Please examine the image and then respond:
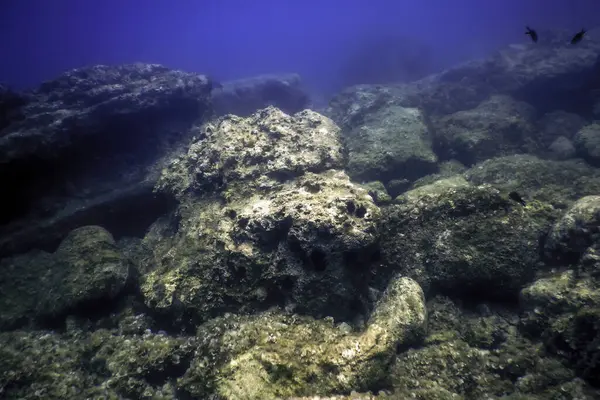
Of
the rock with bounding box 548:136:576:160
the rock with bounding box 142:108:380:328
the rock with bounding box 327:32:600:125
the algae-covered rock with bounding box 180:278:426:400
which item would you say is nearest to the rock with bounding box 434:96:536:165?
the rock with bounding box 548:136:576:160

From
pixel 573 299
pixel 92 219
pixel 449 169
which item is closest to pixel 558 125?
pixel 449 169

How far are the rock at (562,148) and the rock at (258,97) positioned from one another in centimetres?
1446

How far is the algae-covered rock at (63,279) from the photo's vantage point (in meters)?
6.07

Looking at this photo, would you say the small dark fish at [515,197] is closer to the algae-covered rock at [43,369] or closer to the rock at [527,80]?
the algae-covered rock at [43,369]

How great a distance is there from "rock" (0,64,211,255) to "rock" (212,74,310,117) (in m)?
5.96

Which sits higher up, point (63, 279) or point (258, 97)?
point (63, 279)

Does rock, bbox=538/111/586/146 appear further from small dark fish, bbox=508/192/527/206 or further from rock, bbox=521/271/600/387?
rock, bbox=521/271/600/387

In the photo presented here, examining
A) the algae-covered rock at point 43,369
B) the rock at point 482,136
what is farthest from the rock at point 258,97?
the algae-covered rock at point 43,369

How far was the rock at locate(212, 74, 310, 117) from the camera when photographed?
20097mm

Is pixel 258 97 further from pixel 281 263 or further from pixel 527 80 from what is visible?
pixel 281 263

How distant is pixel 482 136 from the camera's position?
1121 cm

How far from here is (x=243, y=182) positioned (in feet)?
24.4

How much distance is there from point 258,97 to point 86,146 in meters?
12.9

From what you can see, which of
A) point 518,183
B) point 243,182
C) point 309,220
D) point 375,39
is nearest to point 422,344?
point 309,220
